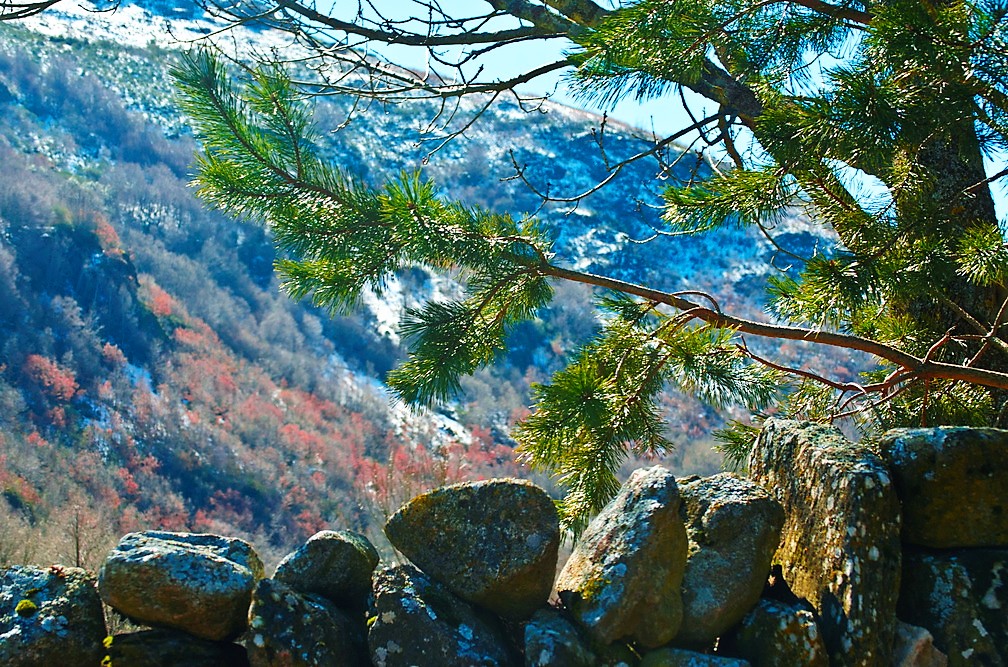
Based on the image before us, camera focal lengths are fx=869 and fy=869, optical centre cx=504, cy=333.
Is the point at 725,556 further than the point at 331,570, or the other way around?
the point at 331,570

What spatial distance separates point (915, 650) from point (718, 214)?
1259mm

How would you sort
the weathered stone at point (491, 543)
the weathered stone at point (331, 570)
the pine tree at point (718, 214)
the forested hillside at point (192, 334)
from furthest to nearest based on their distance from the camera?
the forested hillside at point (192, 334) → the weathered stone at point (331, 570) → the weathered stone at point (491, 543) → the pine tree at point (718, 214)

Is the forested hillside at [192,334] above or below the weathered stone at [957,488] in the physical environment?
above

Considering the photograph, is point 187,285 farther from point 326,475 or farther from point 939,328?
point 939,328

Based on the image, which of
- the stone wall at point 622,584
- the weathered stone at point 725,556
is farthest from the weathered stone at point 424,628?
the weathered stone at point 725,556

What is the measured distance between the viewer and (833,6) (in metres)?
2.96

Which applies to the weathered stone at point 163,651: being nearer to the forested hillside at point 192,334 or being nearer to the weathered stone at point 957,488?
the weathered stone at point 957,488

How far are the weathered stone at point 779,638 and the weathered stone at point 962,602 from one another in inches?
14.6

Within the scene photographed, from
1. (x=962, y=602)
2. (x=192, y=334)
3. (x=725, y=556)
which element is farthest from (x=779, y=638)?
(x=192, y=334)

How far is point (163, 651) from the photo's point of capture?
2.30 metres

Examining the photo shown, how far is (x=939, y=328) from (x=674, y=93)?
151 cm

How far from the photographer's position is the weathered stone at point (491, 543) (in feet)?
7.95

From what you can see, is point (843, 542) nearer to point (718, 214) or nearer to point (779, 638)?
point (779, 638)

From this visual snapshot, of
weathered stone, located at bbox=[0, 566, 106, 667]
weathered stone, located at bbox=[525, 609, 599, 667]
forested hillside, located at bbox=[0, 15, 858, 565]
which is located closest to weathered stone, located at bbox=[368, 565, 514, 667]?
weathered stone, located at bbox=[525, 609, 599, 667]
